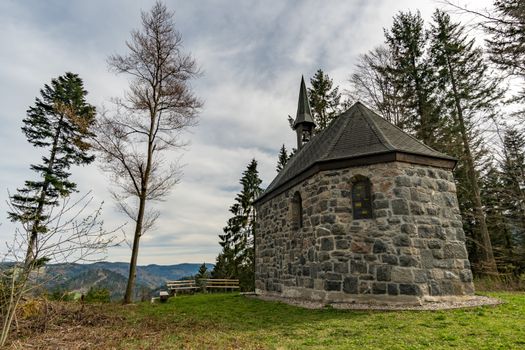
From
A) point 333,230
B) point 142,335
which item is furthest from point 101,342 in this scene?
point 333,230

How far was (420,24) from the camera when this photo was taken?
1834 cm

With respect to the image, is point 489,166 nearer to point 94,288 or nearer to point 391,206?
point 391,206

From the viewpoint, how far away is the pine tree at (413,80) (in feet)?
55.6

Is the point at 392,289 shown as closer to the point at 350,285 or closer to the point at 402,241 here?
the point at 350,285

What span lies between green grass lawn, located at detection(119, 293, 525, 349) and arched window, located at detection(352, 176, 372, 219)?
2625 mm

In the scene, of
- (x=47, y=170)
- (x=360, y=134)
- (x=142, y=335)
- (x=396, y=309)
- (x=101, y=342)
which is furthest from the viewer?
(x=47, y=170)

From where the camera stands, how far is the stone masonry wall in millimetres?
7223

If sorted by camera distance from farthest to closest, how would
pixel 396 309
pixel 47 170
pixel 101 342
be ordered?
1. pixel 47 170
2. pixel 396 309
3. pixel 101 342

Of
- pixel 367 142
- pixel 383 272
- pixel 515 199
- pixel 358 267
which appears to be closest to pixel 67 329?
pixel 358 267

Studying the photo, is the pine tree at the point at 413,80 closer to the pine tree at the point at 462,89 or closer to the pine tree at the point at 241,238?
the pine tree at the point at 462,89

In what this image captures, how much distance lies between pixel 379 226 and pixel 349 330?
3.40 m

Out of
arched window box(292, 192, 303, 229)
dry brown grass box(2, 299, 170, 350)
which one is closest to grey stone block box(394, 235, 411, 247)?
arched window box(292, 192, 303, 229)

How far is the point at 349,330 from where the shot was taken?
4945mm

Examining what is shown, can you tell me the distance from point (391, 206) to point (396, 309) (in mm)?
2590
